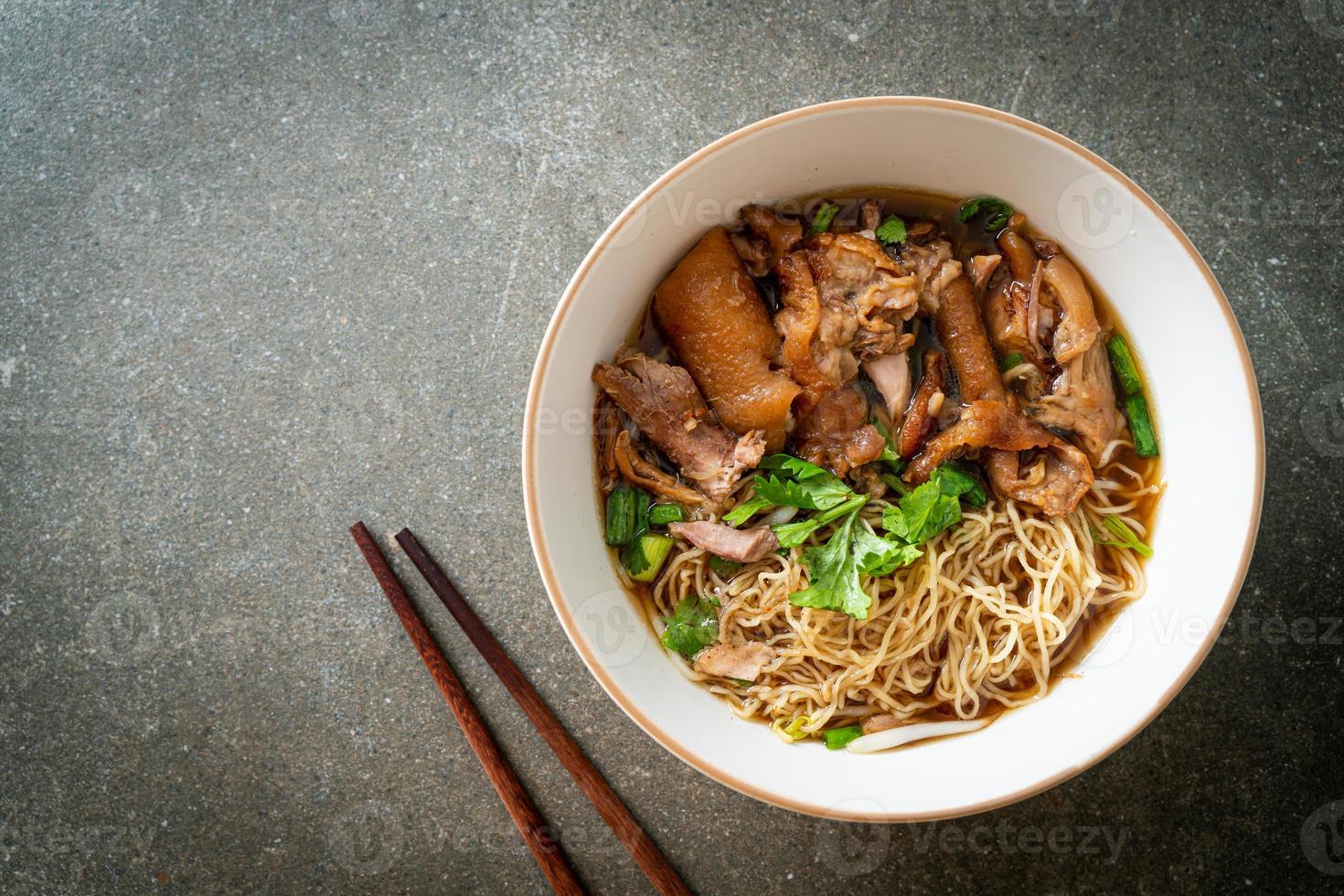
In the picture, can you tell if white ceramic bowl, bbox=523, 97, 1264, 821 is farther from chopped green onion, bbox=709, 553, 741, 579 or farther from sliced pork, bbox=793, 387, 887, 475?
sliced pork, bbox=793, 387, 887, 475

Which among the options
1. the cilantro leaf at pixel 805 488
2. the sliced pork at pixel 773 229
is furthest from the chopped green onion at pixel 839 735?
the sliced pork at pixel 773 229

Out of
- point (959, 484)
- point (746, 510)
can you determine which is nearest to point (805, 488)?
point (746, 510)

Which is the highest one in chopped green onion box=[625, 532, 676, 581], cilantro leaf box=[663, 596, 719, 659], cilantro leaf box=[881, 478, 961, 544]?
cilantro leaf box=[881, 478, 961, 544]

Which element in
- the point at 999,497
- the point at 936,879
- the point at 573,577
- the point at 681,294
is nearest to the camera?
the point at 573,577

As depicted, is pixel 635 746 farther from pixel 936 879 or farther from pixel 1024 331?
pixel 1024 331

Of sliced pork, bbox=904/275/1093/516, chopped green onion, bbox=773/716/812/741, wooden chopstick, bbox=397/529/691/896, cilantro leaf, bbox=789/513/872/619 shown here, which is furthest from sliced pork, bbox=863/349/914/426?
wooden chopstick, bbox=397/529/691/896

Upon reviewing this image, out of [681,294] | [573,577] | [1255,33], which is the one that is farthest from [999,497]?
[1255,33]

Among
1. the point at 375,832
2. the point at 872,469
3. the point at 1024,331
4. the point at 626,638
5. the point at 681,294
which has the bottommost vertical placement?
the point at 375,832
